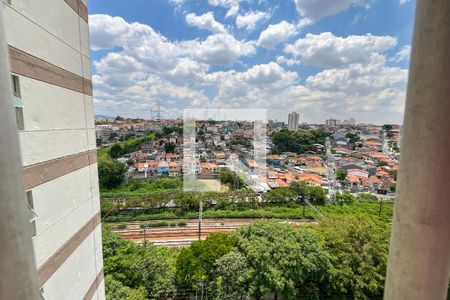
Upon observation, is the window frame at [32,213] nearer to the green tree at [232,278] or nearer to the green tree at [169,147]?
the green tree at [232,278]

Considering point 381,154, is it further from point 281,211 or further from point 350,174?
point 281,211

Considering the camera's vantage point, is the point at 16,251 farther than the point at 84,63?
No

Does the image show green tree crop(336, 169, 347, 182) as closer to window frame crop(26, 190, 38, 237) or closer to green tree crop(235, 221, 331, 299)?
green tree crop(235, 221, 331, 299)

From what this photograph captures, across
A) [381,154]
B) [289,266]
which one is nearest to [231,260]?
[289,266]

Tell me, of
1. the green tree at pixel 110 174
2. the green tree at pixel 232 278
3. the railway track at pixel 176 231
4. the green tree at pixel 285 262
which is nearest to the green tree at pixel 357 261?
the green tree at pixel 285 262

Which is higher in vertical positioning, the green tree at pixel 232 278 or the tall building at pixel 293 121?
the tall building at pixel 293 121
